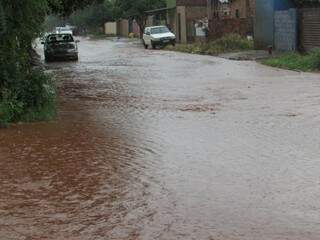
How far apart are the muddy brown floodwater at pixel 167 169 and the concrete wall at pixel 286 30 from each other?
45.1 feet

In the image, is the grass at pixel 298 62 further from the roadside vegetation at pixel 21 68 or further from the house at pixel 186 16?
the house at pixel 186 16

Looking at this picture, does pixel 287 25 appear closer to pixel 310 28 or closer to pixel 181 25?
pixel 310 28

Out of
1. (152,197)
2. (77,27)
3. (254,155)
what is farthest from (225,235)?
(77,27)

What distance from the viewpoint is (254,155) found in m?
9.65

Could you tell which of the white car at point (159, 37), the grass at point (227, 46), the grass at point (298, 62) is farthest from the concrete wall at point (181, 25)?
the grass at point (298, 62)

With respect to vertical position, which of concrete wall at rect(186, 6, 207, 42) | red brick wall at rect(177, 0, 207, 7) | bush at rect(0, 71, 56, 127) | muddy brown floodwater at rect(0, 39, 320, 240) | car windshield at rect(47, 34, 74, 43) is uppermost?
red brick wall at rect(177, 0, 207, 7)

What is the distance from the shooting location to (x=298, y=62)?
82.9 feet

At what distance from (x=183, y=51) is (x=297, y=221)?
1406 inches

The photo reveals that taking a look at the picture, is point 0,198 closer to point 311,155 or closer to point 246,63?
point 311,155

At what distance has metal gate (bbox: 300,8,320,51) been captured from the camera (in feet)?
93.9

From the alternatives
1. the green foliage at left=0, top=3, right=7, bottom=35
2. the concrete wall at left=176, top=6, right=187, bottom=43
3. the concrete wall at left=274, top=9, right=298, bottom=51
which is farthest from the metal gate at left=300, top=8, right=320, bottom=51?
the concrete wall at left=176, top=6, right=187, bottom=43

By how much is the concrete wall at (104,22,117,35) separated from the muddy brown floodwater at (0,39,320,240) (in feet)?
250

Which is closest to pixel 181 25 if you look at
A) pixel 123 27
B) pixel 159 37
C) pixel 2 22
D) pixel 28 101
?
pixel 159 37

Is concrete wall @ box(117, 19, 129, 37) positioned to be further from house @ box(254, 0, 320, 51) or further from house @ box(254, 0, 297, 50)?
house @ box(254, 0, 320, 51)
